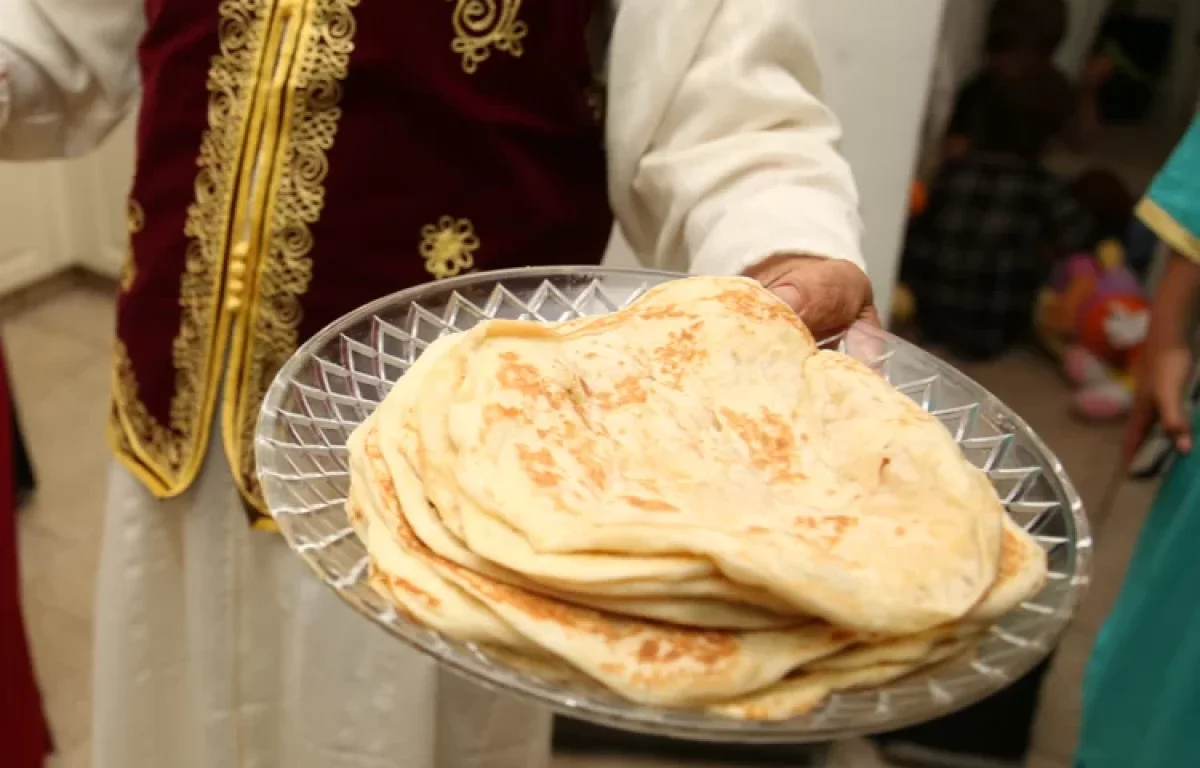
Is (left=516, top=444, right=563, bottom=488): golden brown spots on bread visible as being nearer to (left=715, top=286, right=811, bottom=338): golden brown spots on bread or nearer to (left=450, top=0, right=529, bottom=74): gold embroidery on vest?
(left=715, top=286, right=811, bottom=338): golden brown spots on bread

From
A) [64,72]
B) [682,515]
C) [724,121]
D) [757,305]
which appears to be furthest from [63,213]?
[682,515]

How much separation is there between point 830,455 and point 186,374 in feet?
1.56

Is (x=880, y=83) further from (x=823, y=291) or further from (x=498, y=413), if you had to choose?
(x=498, y=413)

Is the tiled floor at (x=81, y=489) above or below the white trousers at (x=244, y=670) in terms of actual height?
below

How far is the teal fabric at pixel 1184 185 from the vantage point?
97cm

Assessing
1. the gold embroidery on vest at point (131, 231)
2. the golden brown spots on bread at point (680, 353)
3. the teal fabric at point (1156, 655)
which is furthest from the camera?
the teal fabric at point (1156, 655)

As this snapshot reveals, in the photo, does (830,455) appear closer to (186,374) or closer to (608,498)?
(608,498)

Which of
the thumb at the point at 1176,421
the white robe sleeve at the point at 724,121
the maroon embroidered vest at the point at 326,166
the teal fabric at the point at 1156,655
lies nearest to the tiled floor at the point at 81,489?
the teal fabric at the point at 1156,655

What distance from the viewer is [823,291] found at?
1.99 ft

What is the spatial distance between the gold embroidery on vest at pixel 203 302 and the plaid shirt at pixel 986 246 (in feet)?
6.11

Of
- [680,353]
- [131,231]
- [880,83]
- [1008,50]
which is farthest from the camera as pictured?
[1008,50]

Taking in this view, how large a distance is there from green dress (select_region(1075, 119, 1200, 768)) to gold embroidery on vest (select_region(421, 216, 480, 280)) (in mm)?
A: 642

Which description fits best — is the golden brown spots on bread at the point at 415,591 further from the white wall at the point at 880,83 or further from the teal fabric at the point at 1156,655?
the white wall at the point at 880,83

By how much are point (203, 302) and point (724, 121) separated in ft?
1.18
